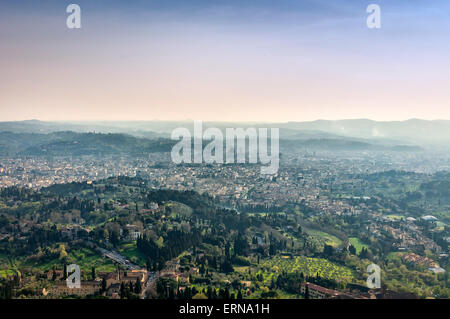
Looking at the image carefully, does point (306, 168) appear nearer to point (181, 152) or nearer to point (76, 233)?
point (181, 152)

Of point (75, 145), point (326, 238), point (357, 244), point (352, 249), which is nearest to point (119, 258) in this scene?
point (352, 249)

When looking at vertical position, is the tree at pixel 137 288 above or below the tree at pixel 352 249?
above

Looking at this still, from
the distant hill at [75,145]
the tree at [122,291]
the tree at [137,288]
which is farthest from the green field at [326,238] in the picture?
the distant hill at [75,145]

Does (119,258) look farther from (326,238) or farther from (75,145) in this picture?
(75,145)

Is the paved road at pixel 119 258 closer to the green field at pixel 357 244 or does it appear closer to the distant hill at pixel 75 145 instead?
the green field at pixel 357 244

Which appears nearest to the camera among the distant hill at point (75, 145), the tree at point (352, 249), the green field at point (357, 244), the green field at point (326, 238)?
the tree at point (352, 249)

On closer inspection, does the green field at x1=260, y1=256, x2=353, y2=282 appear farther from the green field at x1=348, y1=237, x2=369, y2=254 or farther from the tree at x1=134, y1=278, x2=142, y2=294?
the tree at x1=134, y1=278, x2=142, y2=294

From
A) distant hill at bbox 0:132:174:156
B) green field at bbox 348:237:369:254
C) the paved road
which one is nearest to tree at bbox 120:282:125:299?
the paved road

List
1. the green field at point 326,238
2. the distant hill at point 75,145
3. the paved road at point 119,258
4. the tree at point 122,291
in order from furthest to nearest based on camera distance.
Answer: the distant hill at point 75,145 < the green field at point 326,238 < the paved road at point 119,258 < the tree at point 122,291

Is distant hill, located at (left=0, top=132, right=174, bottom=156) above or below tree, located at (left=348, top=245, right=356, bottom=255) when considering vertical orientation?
above
